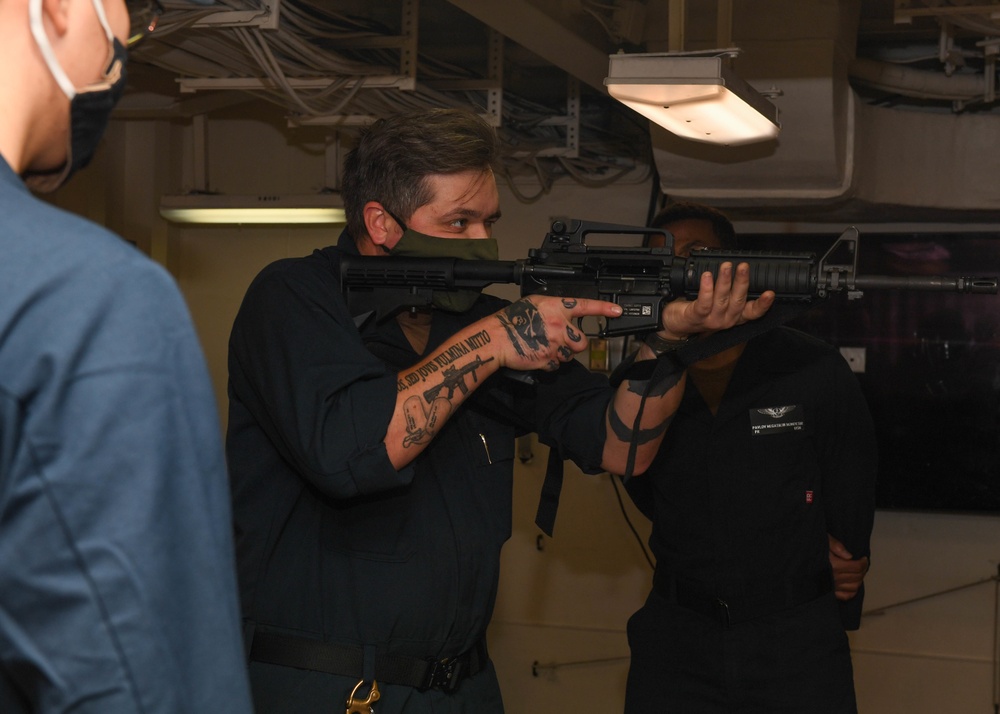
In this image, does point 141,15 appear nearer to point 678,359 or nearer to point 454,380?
point 454,380

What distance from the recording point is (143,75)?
3.65 m

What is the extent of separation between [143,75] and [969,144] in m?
2.78

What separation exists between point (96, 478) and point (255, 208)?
336 centimetres

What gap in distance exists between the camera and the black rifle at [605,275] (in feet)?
5.76

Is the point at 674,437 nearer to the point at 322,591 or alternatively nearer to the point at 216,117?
the point at 322,591

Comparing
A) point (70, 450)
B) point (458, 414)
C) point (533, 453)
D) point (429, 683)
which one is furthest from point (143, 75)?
point (70, 450)

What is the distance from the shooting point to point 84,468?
0.62m

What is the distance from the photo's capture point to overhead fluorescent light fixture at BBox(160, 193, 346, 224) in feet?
12.5

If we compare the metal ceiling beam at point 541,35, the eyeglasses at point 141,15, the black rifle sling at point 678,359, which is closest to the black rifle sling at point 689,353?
the black rifle sling at point 678,359

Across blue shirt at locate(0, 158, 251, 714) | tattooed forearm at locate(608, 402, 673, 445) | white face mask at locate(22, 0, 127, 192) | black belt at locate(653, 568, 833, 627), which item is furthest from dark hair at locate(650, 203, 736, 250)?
blue shirt at locate(0, 158, 251, 714)

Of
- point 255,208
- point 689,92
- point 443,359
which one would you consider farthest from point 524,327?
point 255,208

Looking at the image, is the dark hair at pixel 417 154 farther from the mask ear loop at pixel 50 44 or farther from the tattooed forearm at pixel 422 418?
the mask ear loop at pixel 50 44

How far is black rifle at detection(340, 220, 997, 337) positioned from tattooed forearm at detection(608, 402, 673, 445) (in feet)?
0.51

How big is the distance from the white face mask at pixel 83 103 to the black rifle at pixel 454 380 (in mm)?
873
